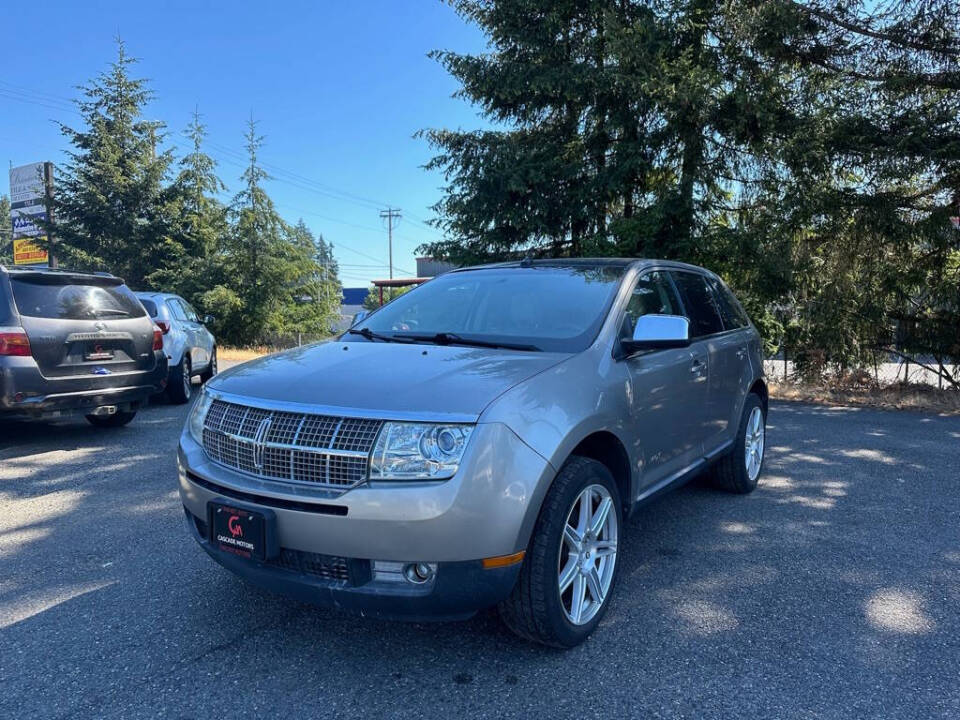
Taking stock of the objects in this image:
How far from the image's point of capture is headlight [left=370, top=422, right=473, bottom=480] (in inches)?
95.3

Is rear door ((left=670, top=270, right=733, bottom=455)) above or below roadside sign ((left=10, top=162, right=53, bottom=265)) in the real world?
below

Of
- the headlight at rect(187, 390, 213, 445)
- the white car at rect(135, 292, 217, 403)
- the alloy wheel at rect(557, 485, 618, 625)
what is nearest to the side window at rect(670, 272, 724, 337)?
the alloy wheel at rect(557, 485, 618, 625)

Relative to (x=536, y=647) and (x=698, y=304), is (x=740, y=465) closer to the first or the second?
(x=698, y=304)

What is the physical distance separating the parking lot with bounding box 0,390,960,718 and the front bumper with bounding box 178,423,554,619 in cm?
41

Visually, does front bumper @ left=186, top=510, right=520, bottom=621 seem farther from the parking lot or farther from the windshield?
the windshield

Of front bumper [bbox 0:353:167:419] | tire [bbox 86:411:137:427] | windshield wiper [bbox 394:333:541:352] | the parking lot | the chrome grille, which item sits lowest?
the parking lot

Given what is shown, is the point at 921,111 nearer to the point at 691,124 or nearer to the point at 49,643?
the point at 691,124

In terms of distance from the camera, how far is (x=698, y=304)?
15.6 ft

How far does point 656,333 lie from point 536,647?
1583mm

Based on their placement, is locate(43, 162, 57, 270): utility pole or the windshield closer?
the windshield

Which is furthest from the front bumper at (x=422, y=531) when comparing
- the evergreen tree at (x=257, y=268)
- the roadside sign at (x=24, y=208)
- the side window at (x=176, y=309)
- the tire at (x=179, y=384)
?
the roadside sign at (x=24, y=208)

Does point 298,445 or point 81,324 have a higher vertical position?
point 81,324

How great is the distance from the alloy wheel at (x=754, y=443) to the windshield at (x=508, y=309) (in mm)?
2113

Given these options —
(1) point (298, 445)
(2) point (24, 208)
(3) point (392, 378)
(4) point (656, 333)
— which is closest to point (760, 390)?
(4) point (656, 333)
